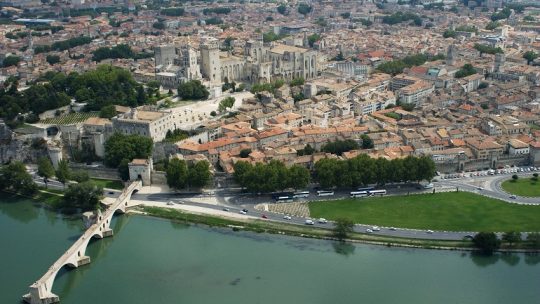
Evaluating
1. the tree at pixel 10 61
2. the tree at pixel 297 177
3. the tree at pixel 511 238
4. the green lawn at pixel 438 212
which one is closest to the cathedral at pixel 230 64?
the tree at pixel 10 61

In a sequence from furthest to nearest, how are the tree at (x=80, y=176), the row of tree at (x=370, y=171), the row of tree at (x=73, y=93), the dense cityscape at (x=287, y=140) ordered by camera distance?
the row of tree at (x=73, y=93), the tree at (x=80, y=176), the row of tree at (x=370, y=171), the dense cityscape at (x=287, y=140)

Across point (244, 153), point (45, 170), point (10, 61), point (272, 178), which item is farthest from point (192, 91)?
point (10, 61)

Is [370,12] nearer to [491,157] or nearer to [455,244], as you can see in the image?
[491,157]

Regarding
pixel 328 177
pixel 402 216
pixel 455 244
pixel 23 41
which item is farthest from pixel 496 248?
pixel 23 41

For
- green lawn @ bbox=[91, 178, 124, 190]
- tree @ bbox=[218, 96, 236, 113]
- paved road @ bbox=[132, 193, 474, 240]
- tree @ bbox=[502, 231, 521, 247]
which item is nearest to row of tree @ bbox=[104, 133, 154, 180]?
green lawn @ bbox=[91, 178, 124, 190]

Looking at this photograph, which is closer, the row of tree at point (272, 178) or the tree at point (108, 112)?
the row of tree at point (272, 178)

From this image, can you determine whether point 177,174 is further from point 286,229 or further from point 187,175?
point 286,229

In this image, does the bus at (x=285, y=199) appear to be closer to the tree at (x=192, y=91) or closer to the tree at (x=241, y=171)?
the tree at (x=241, y=171)
